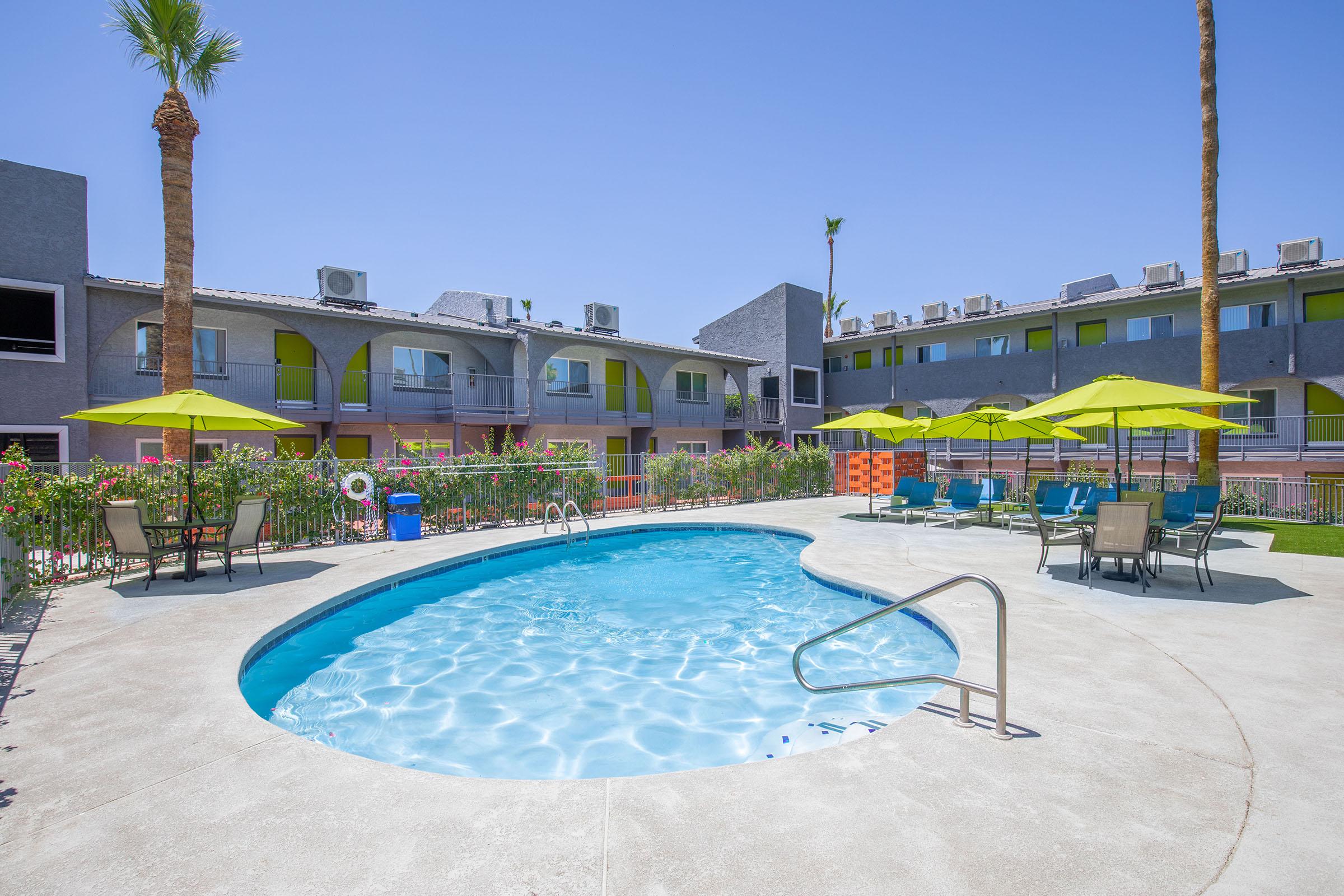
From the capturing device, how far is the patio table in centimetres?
808

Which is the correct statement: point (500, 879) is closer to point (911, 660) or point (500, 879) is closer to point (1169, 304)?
point (911, 660)

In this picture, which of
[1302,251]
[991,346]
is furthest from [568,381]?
[1302,251]

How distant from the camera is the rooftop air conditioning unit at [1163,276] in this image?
22.6 meters

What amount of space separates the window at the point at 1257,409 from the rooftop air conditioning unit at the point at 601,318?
2096 cm

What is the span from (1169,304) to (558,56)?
21986mm

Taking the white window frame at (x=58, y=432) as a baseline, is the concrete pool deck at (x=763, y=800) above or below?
below

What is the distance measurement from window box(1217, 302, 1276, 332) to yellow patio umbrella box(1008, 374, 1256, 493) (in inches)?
704

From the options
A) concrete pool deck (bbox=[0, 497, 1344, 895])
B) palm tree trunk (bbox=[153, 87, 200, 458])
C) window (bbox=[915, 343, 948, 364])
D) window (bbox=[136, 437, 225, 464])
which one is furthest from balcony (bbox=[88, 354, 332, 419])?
window (bbox=[915, 343, 948, 364])

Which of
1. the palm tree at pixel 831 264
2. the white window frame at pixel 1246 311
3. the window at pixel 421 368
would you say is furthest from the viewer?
the palm tree at pixel 831 264

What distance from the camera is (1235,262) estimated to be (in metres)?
21.3

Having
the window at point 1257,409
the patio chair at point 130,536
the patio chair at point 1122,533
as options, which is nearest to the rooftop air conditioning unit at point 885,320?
the window at point 1257,409

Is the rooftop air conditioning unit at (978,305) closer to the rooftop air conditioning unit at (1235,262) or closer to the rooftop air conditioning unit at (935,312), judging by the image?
the rooftop air conditioning unit at (935,312)

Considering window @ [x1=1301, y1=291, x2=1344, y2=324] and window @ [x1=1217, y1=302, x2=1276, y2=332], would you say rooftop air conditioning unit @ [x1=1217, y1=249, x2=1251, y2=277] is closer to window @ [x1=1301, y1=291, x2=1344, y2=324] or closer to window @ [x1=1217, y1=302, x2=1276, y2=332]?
window @ [x1=1217, y1=302, x2=1276, y2=332]

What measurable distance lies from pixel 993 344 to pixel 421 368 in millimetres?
22351
